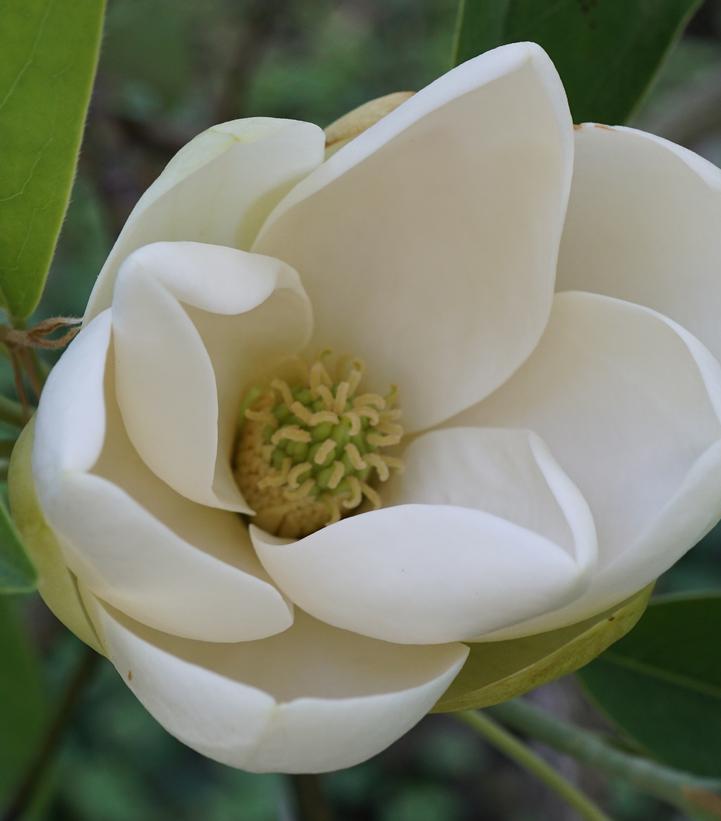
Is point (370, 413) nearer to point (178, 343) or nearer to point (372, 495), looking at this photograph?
point (372, 495)

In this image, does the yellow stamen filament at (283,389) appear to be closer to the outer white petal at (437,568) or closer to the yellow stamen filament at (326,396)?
the yellow stamen filament at (326,396)

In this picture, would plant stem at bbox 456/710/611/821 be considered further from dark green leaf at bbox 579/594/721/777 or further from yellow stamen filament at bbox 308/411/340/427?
yellow stamen filament at bbox 308/411/340/427

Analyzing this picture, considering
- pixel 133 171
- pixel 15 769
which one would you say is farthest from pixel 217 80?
pixel 15 769

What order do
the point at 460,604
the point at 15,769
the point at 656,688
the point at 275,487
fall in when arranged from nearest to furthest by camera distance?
the point at 460,604 < the point at 275,487 < the point at 656,688 < the point at 15,769

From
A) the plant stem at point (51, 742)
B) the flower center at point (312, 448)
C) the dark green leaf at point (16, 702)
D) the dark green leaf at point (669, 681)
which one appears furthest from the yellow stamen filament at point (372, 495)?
the dark green leaf at point (16, 702)

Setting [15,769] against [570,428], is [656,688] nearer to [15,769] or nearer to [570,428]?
[570,428]

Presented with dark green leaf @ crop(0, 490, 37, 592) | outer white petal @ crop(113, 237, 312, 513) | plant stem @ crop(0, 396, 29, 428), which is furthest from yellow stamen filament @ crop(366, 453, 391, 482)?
dark green leaf @ crop(0, 490, 37, 592)
